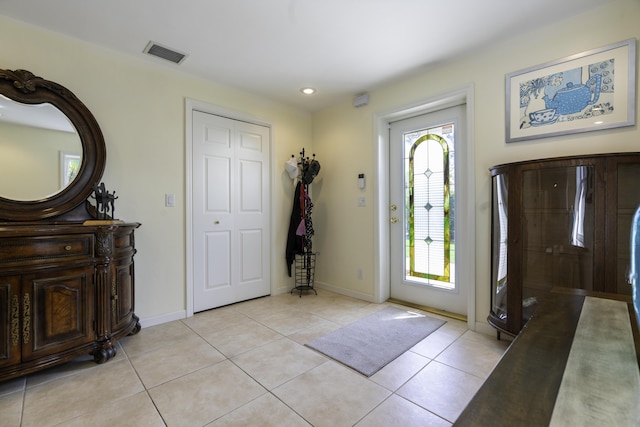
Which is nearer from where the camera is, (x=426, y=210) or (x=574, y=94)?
(x=574, y=94)

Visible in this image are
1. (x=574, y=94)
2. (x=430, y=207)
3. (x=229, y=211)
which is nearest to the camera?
(x=574, y=94)

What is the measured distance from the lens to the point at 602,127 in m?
1.90

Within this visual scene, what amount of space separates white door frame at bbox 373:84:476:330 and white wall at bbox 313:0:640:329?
0.05 m

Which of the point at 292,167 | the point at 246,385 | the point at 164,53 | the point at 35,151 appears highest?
the point at 164,53

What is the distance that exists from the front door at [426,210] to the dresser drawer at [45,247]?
106 inches

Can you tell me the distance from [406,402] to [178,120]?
2.86 m

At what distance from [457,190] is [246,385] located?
235cm

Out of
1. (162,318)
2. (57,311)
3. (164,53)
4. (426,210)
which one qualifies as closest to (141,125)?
(164,53)

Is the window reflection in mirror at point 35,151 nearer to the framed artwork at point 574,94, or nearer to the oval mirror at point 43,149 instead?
the oval mirror at point 43,149

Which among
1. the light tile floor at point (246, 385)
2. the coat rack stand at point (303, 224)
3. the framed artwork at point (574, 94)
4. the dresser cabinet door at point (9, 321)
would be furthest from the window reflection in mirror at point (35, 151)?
the framed artwork at point (574, 94)

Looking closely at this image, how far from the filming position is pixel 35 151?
2.06 meters

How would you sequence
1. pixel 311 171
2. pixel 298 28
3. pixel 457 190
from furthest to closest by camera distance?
1. pixel 311 171
2. pixel 457 190
3. pixel 298 28

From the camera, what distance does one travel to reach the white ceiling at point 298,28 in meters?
1.89

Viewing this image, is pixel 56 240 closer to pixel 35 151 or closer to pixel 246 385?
pixel 35 151
